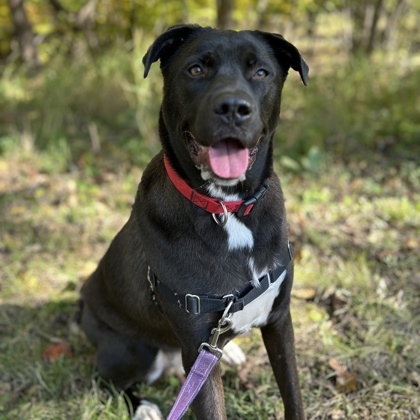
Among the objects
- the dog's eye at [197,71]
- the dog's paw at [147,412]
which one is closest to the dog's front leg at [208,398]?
the dog's paw at [147,412]

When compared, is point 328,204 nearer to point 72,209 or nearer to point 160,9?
point 72,209

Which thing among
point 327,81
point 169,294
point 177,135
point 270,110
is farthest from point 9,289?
point 327,81

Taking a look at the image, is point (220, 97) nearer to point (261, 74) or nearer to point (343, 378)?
point (261, 74)

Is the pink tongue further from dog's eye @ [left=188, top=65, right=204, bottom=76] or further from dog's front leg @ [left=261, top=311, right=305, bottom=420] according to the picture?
dog's front leg @ [left=261, top=311, right=305, bottom=420]

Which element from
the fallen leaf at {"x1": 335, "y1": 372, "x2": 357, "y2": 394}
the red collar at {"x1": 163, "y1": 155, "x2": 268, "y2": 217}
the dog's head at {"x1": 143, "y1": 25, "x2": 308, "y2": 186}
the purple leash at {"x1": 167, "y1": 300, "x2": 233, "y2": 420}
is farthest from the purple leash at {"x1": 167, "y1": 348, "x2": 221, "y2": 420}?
the fallen leaf at {"x1": 335, "y1": 372, "x2": 357, "y2": 394}

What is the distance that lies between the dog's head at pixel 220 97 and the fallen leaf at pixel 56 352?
156cm

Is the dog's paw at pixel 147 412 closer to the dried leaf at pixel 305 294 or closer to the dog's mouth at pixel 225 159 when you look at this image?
the dried leaf at pixel 305 294

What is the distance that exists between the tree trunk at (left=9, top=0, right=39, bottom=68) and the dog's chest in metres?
7.62

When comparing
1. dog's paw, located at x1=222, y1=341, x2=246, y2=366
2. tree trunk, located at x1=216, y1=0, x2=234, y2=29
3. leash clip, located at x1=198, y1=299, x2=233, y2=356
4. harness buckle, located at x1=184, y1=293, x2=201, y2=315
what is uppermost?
tree trunk, located at x1=216, y1=0, x2=234, y2=29

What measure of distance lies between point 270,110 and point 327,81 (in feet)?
14.2

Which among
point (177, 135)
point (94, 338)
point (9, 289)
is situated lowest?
point (9, 289)

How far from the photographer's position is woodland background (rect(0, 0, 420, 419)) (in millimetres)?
2719

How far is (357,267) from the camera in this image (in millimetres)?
3361

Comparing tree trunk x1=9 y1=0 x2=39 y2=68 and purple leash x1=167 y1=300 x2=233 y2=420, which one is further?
tree trunk x1=9 y1=0 x2=39 y2=68
